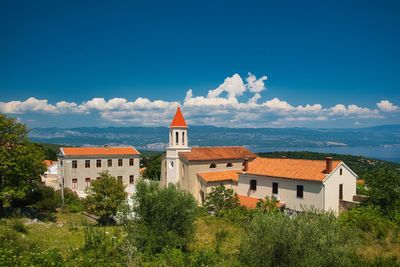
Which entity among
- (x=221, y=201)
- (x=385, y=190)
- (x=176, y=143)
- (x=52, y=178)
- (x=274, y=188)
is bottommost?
(x=52, y=178)

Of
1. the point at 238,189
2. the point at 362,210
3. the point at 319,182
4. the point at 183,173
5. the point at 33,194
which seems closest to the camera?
the point at 362,210

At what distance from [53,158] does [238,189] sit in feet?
227

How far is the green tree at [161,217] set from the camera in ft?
52.9

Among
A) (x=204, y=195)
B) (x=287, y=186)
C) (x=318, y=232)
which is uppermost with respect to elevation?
(x=318, y=232)

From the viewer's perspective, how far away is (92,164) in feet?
162

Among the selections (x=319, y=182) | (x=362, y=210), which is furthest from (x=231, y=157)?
(x=362, y=210)

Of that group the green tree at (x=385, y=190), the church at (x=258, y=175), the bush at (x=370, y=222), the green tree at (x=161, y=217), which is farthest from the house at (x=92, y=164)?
the green tree at (x=385, y=190)

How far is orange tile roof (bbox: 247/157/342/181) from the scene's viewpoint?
102 ft

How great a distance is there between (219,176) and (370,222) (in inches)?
826

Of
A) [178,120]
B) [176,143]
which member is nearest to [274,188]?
[176,143]

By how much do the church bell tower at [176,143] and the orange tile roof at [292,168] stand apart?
1126cm

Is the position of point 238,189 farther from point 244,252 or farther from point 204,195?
point 244,252

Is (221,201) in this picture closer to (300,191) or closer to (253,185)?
(253,185)

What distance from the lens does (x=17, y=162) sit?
24922 mm
